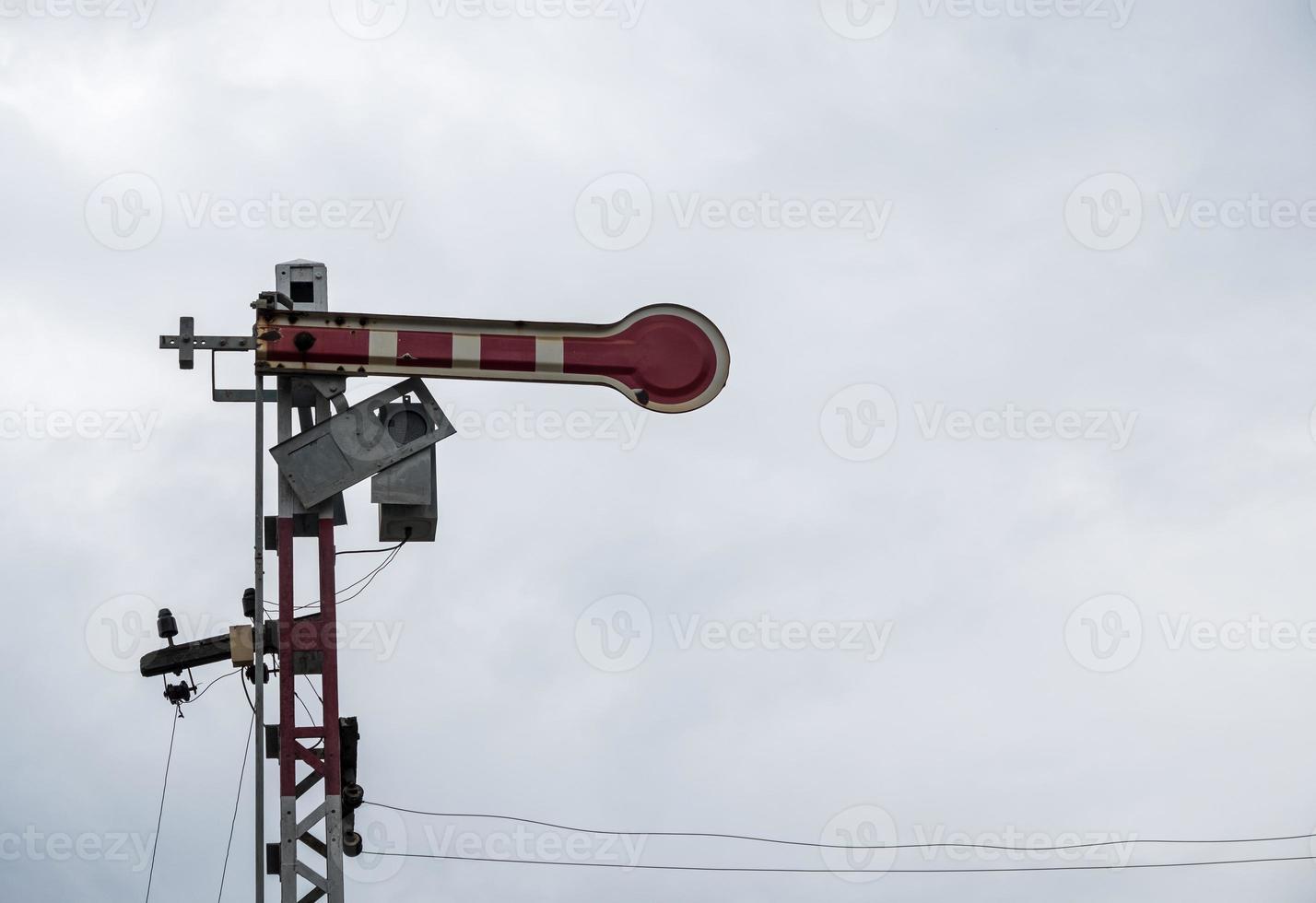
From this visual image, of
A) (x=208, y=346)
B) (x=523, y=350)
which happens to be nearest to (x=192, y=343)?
(x=208, y=346)

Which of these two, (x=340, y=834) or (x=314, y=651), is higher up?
(x=314, y=651)

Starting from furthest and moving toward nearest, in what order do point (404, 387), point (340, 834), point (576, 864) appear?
point (576, 864) < point (404, 387) < point (340, 834)

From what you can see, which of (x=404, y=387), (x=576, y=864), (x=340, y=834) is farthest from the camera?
(x=576, y=864)

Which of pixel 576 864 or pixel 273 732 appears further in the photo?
pixel 576 864

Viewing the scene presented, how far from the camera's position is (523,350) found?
15734mm

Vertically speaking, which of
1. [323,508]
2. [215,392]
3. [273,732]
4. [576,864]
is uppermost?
[215,392]

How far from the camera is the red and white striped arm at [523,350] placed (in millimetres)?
15133

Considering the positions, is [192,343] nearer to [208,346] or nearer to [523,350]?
[208,346]

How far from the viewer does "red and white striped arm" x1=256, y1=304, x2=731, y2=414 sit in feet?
49.6

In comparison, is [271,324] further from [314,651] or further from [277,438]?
[314,651]

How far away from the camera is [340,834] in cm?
1419

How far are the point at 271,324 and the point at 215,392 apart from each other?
0.74 metres

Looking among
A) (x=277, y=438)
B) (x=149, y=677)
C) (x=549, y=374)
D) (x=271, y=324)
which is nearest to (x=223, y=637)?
(x=149, y=677)

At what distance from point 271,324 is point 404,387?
1.23 m
